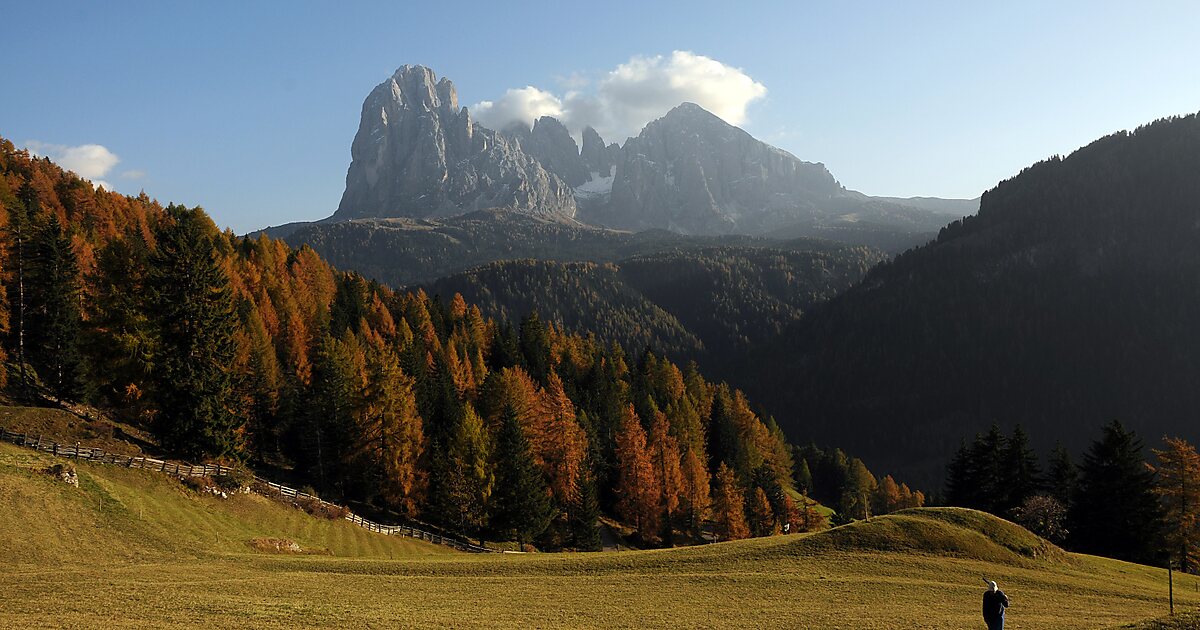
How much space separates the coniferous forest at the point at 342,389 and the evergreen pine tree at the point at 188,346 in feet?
0.36

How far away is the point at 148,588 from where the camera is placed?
2245 cm

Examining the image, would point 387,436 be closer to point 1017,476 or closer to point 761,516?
point 761,516

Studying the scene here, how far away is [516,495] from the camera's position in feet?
177

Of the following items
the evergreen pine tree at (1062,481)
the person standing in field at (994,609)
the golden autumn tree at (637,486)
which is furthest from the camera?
the golden autumn tree at (637,486)

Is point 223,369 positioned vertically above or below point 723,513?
above

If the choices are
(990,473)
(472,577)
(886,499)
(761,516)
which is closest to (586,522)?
(761,516)

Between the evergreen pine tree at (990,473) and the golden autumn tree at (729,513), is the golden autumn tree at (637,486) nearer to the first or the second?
the golden autumn tree at (729,513)

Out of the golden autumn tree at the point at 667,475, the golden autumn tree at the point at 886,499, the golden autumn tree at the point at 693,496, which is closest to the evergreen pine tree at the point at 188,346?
the golden autumn tree at the point at 667,475

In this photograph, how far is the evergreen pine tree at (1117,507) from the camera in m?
52.2

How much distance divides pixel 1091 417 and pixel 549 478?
209 metres

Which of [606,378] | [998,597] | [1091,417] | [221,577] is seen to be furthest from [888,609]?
[1091,417]

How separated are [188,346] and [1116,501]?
240 feet

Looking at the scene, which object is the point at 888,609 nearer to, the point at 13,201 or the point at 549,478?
the point at 549,478

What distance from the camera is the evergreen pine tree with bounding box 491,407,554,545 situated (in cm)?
5369
